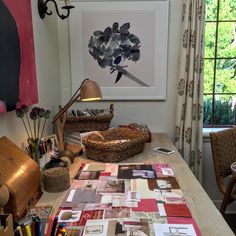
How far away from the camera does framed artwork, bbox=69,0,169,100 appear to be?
2.19 metres

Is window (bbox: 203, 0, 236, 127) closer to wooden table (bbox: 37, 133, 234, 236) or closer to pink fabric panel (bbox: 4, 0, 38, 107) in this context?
wooden table (bbox: 37, 133, 234, 236)

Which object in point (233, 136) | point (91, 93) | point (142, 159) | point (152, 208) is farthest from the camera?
point (233, 136)

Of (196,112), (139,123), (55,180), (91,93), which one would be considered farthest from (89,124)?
(196,112)

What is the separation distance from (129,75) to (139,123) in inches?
16.7

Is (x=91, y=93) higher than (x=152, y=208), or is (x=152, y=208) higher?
(x=91, y=93)

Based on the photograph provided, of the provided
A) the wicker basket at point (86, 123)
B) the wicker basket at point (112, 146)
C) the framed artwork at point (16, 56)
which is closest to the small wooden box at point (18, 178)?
the framed artwork at point (16, 56)

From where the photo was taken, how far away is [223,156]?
204cm

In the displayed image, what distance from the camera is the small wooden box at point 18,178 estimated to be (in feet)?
3.13

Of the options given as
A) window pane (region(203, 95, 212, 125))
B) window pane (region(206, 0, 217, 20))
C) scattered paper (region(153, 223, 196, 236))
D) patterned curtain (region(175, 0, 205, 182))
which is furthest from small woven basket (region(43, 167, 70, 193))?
window pane (region(206, 0, 217, 20))

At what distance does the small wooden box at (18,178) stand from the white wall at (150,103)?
124 cm

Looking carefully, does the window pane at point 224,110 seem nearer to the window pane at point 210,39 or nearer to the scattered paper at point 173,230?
the window pane at point 210,39

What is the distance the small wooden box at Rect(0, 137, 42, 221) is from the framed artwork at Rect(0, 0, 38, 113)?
0.19 metres

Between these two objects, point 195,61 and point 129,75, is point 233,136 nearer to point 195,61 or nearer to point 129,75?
point 195,61

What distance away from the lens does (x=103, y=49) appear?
2.24 meters
